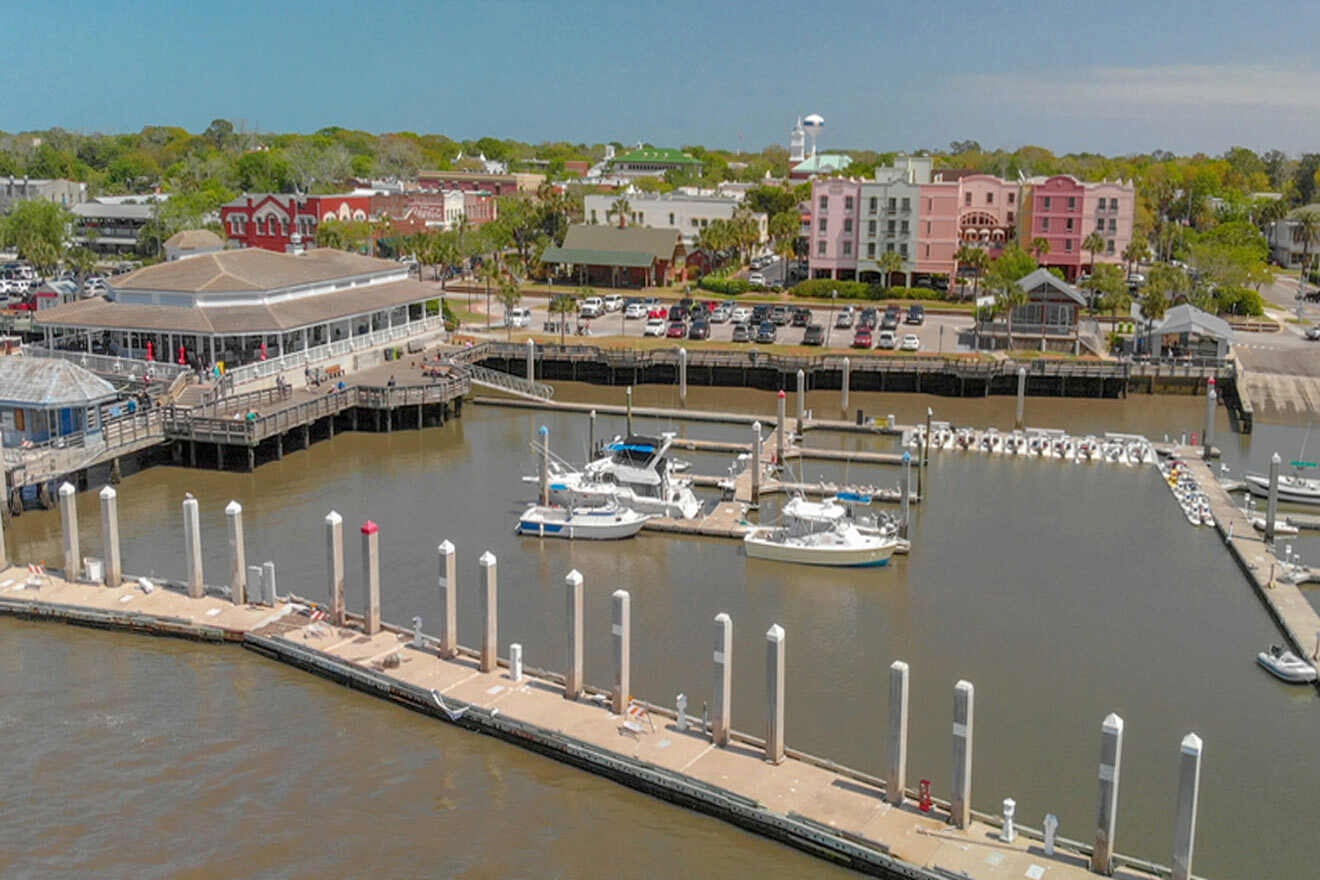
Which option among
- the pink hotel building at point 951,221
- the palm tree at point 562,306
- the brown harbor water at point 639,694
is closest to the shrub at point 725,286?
the pink hotel building at point 951,221

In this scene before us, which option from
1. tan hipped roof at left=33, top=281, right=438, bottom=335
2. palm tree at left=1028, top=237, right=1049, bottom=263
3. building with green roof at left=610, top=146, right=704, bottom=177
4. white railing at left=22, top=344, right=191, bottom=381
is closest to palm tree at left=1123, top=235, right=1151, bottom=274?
palm tree at left=1028, top=237, right=1049, bottom=263

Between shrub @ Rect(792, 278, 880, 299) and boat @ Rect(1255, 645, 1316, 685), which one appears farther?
shrub @ Rect(792, 278, 880, 299)

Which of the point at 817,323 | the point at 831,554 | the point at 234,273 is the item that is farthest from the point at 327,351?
the point at 817,323

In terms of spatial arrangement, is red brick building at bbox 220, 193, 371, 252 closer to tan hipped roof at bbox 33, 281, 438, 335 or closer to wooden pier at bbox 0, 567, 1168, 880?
tan hipped roof at bbox 33, 281, 438, 335

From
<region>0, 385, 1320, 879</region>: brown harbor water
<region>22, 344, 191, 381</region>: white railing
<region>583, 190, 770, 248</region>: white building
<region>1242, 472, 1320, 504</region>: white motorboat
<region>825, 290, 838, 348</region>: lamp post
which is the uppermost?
<region>583, 190, 770, 248</region>: white building

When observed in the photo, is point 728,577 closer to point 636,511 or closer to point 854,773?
point 636,511

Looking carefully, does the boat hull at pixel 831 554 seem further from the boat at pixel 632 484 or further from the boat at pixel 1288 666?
the boat at pixel 1288 666
